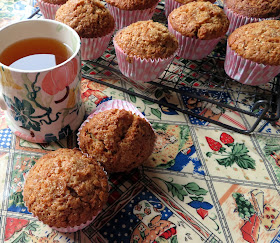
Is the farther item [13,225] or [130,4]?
[130,4]

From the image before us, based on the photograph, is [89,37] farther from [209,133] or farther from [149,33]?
[209,133]

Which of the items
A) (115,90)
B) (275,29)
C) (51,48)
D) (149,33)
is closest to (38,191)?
(51,48)

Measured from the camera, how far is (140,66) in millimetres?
1107

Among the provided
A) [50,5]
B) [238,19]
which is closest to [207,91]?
[238,19]

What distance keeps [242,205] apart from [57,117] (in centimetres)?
66

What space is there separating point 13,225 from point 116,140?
38 cm

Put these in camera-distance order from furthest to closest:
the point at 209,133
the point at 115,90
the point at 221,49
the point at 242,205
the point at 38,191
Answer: the point at 221,49, the point at 115,90, the point at 209,133, the point at 242,205, the point at 38,191

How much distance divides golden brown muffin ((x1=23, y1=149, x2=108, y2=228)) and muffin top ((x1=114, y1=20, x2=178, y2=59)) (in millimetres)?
523

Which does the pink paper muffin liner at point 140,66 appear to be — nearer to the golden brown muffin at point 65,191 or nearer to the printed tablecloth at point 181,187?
the printed tablecloth at point 181,187

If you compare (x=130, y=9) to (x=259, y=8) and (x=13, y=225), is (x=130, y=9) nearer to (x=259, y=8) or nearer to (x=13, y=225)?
(x=259, y=8)

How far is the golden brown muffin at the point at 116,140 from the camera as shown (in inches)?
32.1

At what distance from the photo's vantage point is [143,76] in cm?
117

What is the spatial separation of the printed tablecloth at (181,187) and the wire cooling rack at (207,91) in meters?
0.02

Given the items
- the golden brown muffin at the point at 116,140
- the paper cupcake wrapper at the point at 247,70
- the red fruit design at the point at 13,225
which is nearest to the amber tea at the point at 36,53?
the golden brown muffin at the point at 116,140
